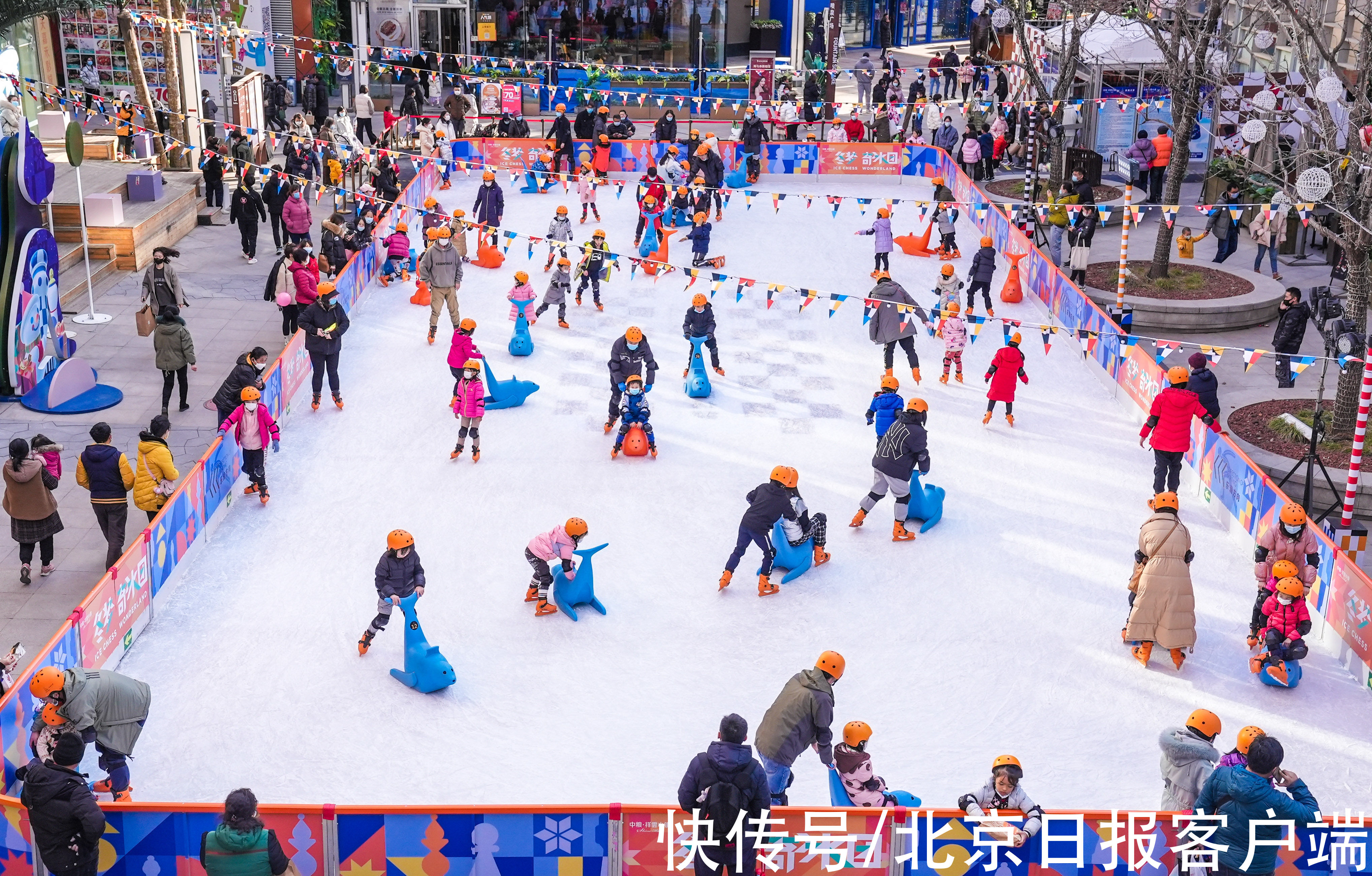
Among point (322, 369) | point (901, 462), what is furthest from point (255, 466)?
point (901, 462)

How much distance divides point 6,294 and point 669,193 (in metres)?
10.9

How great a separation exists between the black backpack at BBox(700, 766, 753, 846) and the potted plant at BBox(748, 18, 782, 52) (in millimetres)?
36672

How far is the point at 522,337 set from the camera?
18.4m

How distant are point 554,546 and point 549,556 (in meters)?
0.09

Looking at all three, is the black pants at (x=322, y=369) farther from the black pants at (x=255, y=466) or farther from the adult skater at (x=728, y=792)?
the adult skater at (x=728, y=792)

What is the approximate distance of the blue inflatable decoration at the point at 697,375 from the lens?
666 inches

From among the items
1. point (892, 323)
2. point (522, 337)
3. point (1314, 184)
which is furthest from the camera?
point (522, 337)

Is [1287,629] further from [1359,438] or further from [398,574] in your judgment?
[398,574]

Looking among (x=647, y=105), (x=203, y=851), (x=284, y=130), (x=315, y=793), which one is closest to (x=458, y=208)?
(x=284, y=130)

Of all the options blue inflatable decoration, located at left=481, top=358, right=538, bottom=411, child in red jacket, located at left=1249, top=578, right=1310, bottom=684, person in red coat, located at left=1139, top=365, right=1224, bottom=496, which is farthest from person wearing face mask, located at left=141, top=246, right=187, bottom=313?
child in red jacket, located at left=1249, top=578, right=1310, bottom=684

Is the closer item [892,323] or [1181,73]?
[892,323]

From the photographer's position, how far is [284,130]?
3000 centimetres

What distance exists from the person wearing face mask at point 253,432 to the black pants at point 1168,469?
26.8 ft

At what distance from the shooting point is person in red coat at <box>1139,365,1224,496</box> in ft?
44.9
